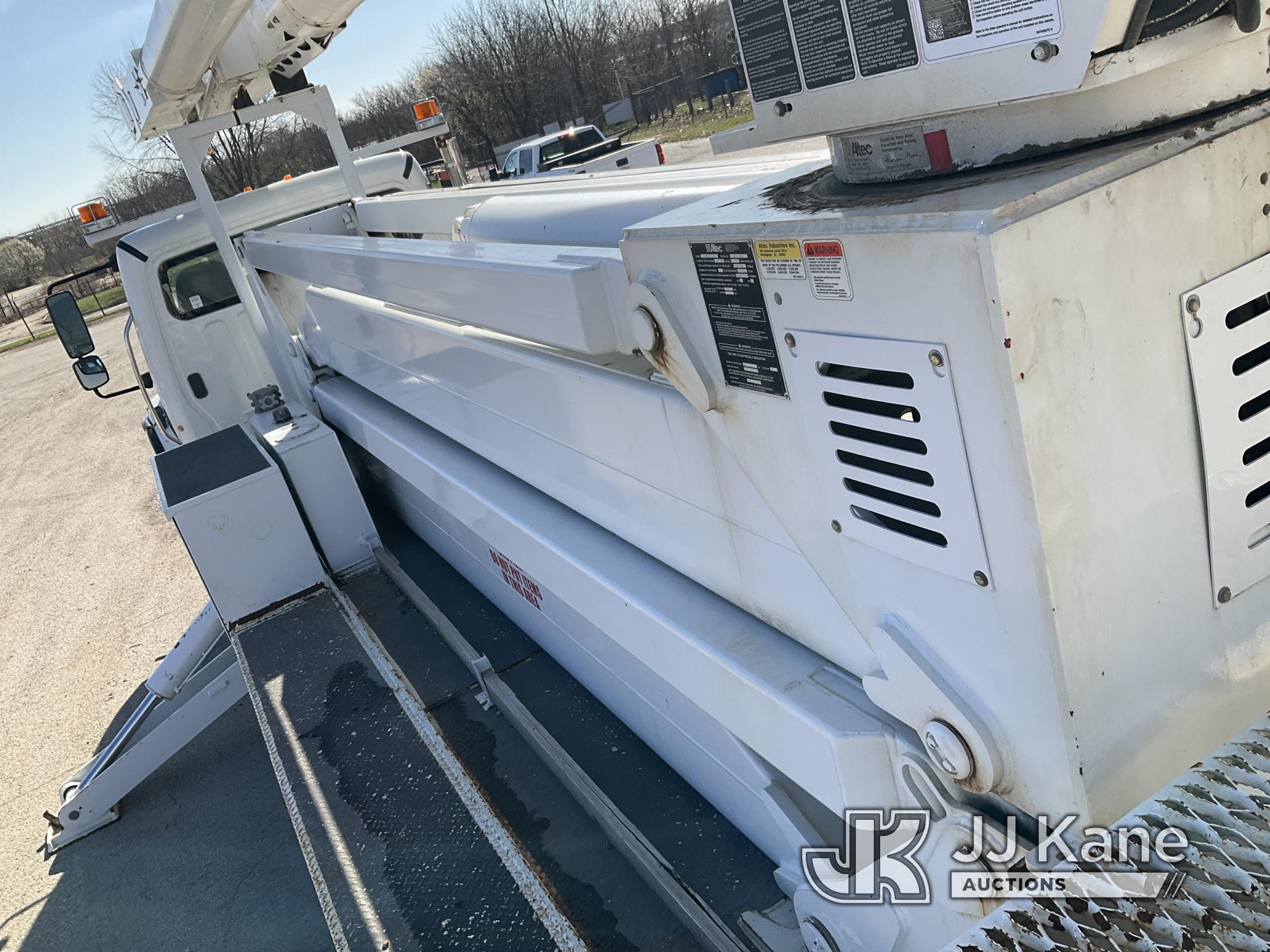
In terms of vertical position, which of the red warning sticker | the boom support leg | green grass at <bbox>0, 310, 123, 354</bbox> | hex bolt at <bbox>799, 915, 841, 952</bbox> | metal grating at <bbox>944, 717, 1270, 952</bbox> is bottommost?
the boom support leg

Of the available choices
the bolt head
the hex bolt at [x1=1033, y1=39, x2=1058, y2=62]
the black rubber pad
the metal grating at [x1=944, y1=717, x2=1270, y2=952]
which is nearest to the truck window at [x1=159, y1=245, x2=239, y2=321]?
the black rubber pad

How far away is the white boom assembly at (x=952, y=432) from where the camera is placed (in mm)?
1001

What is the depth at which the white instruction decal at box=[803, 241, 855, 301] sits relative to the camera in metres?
1.13

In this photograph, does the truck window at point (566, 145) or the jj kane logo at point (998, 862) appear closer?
the jj kane logo at point (998, 862)

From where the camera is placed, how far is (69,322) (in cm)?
498

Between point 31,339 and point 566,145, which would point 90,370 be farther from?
point 31,339

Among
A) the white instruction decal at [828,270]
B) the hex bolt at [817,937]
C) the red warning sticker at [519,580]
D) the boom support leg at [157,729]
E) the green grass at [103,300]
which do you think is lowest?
the boom support leg at [157,729]

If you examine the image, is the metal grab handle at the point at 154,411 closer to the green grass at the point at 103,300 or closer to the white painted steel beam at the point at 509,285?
the white painted steel beam at the point at 509,285

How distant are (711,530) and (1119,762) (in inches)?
31.0

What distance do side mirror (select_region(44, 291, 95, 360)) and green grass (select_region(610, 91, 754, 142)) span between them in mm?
21543

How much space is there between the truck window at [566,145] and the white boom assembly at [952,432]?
49.0 ft

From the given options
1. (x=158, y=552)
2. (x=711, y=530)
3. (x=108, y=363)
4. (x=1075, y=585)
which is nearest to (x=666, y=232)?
(x=711, y=530)

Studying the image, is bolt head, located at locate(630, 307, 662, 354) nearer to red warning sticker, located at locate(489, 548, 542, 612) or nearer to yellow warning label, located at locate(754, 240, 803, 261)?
yellow warning label, located at locate(754, 240, 803, 261)

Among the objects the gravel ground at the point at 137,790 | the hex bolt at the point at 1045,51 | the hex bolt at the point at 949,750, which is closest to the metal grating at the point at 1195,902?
the hex bolt at the point at 949,750
